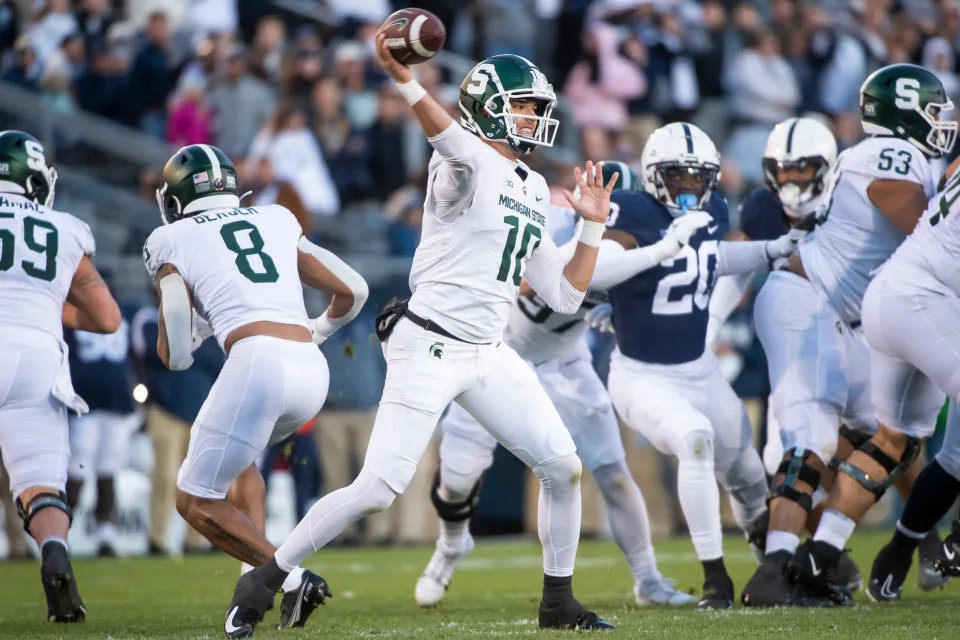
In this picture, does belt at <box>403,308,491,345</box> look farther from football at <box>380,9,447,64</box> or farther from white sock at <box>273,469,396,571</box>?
football at <box>380,9,447,64</box>

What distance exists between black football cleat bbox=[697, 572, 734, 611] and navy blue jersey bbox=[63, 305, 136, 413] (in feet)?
17.5

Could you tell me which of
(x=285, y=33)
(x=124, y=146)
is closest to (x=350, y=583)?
(x=124, y=146)

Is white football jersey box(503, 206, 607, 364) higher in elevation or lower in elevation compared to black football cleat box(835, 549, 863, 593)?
higher

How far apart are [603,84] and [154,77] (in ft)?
13.9

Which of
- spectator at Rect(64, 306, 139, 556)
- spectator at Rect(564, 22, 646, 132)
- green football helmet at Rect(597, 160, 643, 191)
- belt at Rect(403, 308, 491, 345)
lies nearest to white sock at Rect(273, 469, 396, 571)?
belt at Rect(403, 308, 491, 345)

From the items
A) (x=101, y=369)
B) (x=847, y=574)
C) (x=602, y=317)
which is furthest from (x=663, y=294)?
(x=101, y=369)

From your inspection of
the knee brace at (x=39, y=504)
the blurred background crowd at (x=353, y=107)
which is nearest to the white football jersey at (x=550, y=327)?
the knee brace at (x=39, y=504)

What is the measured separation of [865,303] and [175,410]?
605cm

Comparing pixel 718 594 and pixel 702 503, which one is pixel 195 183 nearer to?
pixel 702 503

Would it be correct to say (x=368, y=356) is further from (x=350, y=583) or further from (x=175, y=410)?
(x=350, y=583)

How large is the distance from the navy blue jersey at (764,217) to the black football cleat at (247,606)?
3.35 m

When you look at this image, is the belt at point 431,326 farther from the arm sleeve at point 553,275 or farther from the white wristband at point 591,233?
the white wristband at point 591,233

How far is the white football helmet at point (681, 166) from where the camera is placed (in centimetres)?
657

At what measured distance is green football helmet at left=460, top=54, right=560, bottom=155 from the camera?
17.9 ft
